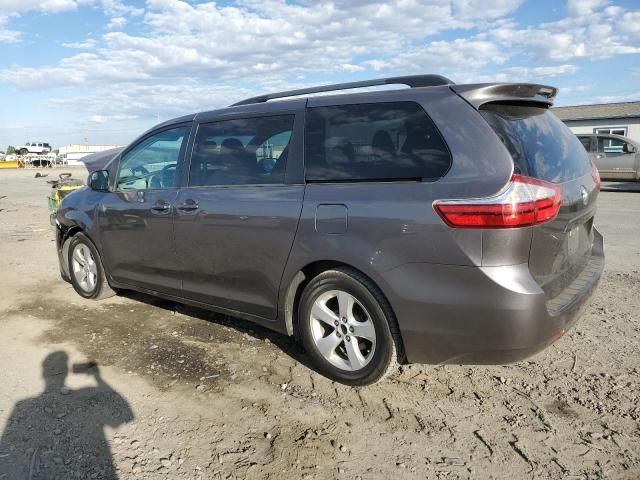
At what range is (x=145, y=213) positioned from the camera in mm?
4629

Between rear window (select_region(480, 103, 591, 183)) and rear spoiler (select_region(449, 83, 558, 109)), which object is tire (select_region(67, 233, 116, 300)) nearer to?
rear spoiler (select_region(449, 83, 558, 109))

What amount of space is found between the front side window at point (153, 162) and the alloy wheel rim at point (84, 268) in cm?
93

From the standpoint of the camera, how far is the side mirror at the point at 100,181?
5223 mm

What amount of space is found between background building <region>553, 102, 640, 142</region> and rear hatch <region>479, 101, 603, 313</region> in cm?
2548

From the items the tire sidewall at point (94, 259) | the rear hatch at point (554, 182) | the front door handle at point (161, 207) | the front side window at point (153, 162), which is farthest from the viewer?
the tire sidewall at point (94, 259)

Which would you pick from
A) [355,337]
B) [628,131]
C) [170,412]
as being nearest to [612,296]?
[355,337]

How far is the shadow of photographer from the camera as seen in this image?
106 inches

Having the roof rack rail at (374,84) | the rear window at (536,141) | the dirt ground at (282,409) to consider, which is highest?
the roof rack rail at (374,84)

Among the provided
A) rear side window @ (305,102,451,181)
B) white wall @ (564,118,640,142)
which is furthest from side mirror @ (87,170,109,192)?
white wall @ (564,118,640,142)

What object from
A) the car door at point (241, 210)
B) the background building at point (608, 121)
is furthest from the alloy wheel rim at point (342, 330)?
the background building at point (608, 121)

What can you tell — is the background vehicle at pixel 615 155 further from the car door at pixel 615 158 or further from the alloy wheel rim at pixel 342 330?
the alloy wheel rim at pixel 342 330

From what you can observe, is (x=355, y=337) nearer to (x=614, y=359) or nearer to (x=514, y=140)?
(x=514, y=140)

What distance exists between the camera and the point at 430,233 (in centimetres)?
294

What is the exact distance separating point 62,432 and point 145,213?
6.86 feet
